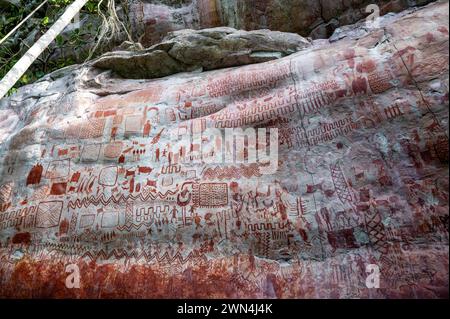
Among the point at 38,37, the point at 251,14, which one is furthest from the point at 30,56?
the point at 251,14

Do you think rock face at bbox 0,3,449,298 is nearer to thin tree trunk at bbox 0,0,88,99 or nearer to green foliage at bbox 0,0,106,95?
thin tree trunk at bbox 0,0,88,99

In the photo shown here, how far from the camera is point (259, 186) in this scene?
136 inches

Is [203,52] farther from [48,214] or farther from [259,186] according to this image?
[48,214]

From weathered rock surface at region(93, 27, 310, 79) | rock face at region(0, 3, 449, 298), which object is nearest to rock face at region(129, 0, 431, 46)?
weathered rock surface at region(93, 27, 310, 79)

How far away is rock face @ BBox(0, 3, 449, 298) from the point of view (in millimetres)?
2967

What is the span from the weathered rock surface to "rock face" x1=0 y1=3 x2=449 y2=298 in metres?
0.50

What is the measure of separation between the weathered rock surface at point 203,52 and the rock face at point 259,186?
50 centimetres

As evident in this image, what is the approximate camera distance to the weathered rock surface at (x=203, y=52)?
4.80 meters

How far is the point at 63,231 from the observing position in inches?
138

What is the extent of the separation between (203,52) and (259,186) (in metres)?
2.33

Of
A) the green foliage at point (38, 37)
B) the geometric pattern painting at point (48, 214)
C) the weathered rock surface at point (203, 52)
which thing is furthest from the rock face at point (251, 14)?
the geometric pattern painting at point (48, 214)

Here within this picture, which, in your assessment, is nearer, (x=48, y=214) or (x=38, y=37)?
(x=48, y=214)
